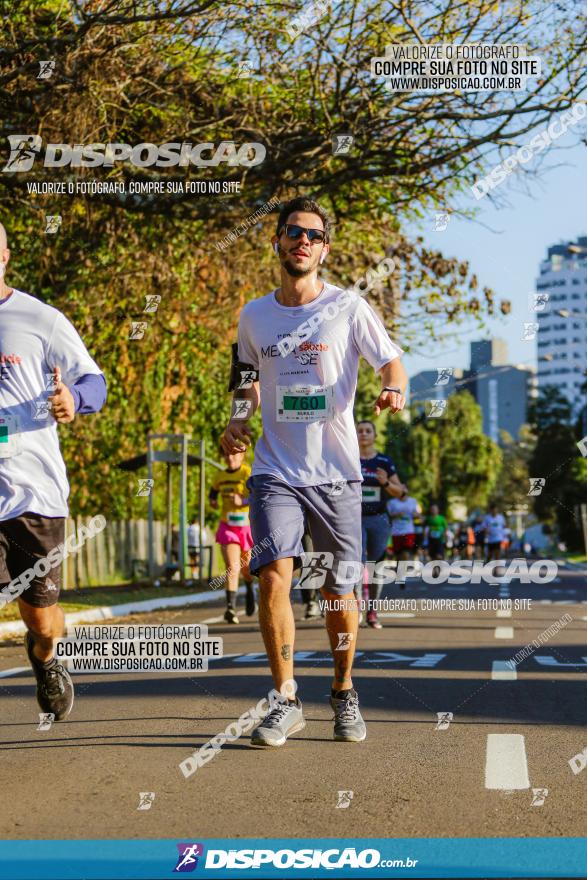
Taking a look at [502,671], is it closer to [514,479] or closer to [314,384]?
[314,384]

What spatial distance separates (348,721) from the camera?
6.20m

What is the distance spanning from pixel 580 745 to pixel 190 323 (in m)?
16.4

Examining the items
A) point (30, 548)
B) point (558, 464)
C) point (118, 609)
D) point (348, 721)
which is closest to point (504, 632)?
point (118, 609)

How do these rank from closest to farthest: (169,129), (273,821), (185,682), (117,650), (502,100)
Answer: (273,821) < (185,682) < (117,650) < (502,100) < (169,129)

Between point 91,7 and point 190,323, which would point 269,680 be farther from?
point 190,323

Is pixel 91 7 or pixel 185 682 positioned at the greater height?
pixel 91 7

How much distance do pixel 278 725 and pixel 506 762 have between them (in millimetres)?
1016

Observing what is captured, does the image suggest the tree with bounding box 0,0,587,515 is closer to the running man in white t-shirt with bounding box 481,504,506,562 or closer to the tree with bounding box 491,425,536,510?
the running man in white t-shirt with bounding box 481,504,506,562

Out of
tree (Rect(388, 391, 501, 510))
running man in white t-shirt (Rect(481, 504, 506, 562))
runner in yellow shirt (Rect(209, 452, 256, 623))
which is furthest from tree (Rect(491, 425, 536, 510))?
runner in yellow shirt (Rect(209, 452, 256, 623))

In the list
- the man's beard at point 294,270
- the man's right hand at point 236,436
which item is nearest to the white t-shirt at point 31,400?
the man's right hand at point 236,436

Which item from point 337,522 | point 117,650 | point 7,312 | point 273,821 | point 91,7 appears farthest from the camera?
point 91,7

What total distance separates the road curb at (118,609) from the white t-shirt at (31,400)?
8282mm

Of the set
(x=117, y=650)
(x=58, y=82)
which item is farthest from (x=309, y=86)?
(x=117, y=650)

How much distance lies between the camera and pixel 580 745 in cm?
606
